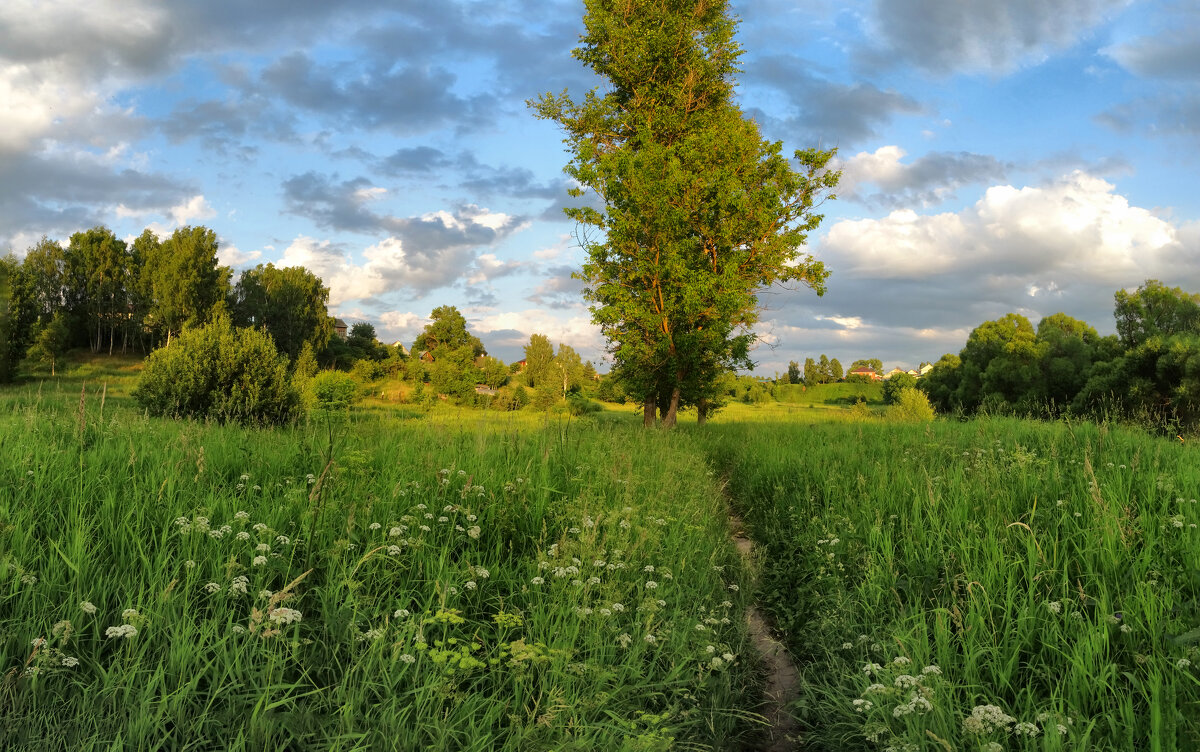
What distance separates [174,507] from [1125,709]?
6353mm

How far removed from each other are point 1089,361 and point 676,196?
50599mm

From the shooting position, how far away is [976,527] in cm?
534

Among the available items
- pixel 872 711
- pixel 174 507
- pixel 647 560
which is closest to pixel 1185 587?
pixel 872 711

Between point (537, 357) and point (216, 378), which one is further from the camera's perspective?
point (537, 357)

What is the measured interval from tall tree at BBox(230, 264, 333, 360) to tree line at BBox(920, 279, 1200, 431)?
7108cm

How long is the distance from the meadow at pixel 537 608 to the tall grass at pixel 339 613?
3 centimetres

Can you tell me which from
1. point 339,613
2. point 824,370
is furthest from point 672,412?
point 824,370

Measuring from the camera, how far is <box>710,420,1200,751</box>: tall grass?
305 centimetres

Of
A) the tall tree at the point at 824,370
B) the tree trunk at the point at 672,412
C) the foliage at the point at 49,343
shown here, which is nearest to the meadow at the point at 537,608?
the tree trunk at the point at 672,412

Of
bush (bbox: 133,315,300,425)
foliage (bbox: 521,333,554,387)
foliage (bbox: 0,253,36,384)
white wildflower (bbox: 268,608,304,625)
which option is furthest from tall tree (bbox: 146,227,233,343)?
white wildflower (bbox: 268,608,304,625)

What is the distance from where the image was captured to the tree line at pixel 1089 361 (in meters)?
34.1

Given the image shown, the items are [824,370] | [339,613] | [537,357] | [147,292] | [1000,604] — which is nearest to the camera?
[339,613]

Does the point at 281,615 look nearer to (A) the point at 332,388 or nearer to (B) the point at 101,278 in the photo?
(A) the point at 332,388

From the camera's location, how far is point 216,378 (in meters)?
15.6
